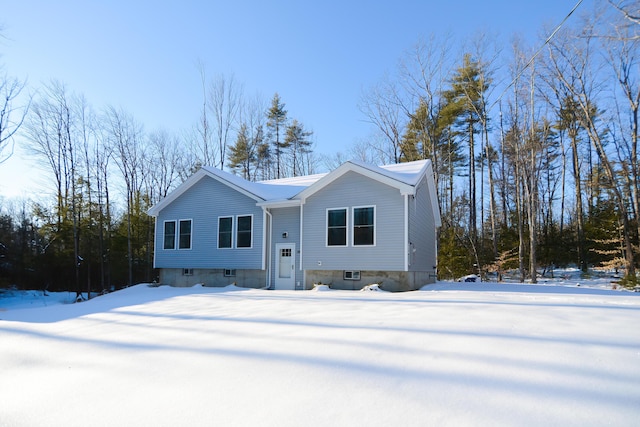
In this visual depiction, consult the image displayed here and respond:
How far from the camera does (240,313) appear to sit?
6.11m

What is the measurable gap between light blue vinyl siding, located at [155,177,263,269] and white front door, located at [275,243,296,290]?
0.72 m

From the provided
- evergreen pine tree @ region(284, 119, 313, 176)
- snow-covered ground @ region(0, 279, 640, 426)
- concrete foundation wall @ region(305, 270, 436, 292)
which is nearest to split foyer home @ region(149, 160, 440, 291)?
concrete foundation wall @ region(305, 270, 436, 292)

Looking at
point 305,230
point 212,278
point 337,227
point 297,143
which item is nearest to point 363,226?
point 337,227

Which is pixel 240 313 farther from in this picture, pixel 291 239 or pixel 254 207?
pixel 254 207

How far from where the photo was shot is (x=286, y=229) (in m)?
13.0

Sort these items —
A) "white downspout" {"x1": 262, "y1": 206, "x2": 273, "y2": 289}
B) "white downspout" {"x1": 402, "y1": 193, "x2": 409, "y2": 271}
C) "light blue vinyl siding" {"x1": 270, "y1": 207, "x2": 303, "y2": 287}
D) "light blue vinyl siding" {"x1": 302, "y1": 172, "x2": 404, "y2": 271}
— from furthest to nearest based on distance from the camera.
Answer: "white downspout" {"x1": 262, "y1": 206, "x2": 273, "y2": 289} < "light blue vinyl siding" {"x1": 270, "y1": 207, "x2": 303, "y2": 287} < "light blue vinyl siding" {"x1": 302, "y1": 172, "x2": 404, "y2": 271} < "white downspout" {"x1": 402, "y1": 193, "x2": 409, "y2": 271}

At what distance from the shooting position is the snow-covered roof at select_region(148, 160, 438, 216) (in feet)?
36.1

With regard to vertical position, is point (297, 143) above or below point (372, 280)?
above

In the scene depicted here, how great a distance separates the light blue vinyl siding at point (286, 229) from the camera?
501 inches

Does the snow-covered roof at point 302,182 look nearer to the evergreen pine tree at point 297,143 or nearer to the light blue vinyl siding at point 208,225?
the light blue vinyl siding at point 208,225

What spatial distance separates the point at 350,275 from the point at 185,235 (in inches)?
293

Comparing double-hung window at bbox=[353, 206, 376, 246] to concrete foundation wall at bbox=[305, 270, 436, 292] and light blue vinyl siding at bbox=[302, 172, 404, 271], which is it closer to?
light blue vinyl siding at bbox=[302, 172, 404, 271]

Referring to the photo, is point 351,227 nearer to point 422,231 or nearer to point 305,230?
point 305,230

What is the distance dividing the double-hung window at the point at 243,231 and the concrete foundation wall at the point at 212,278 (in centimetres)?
104
